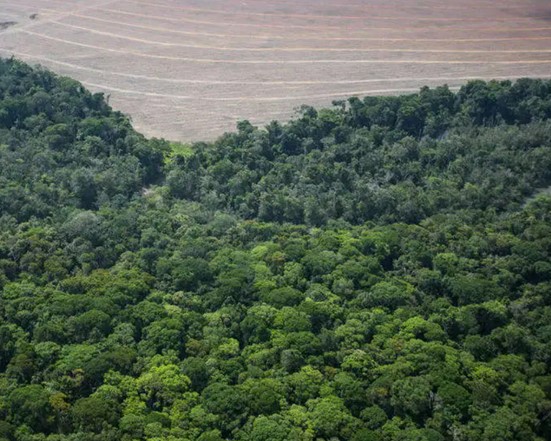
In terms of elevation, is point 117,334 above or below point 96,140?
below

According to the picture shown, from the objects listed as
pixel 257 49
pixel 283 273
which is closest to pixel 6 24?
pixel 257 49

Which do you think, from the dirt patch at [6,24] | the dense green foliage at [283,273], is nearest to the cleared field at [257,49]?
the dirt patch at [6,24]

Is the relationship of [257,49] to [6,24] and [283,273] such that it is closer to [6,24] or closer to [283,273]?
[6,24]

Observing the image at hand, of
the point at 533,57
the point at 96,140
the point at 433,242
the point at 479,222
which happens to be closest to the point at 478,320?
the point at 433,242

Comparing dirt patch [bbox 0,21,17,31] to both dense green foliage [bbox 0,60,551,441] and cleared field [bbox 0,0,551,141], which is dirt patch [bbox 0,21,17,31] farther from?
dense green foliage [bbox 0,60,551,441]

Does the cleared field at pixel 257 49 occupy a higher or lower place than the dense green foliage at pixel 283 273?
higher

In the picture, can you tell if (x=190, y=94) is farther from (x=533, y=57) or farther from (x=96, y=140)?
(x=533, y=57)

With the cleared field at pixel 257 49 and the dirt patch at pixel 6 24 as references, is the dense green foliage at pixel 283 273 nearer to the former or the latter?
the cleared field at pixel 257 49
